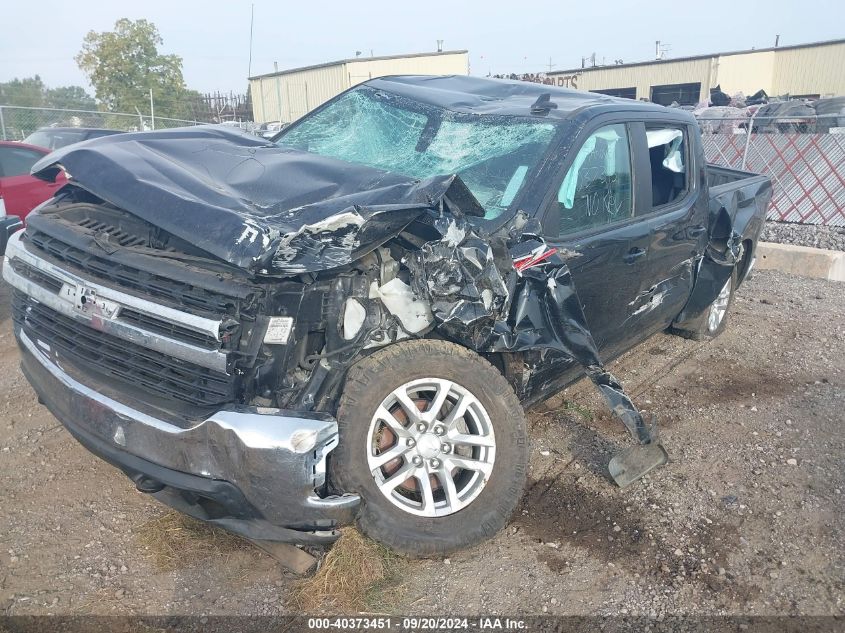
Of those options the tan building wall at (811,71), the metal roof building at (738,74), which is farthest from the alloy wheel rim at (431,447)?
the tan building wall at (811,71)

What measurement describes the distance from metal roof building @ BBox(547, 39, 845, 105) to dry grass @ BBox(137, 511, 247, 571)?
3349 centimetres

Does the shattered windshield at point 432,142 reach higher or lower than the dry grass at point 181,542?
higher

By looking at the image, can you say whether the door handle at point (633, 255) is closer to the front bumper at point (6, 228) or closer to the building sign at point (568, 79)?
the front bumper at point (6, 228)

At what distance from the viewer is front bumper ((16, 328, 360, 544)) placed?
2.39 m

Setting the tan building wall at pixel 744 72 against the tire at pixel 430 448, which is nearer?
the tire at pixel 430 448

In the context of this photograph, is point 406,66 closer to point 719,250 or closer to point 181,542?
point 719,250

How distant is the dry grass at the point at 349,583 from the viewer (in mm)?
2650

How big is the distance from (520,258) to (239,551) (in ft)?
5.89

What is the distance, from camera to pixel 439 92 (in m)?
4.33

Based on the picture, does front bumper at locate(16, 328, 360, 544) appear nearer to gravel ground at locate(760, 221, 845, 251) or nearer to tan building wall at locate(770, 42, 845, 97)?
gravel ground at locate(760, 221, 845, 251)

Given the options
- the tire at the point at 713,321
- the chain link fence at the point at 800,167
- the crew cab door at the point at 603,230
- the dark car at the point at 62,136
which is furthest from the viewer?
the dark car at the point at 62,136

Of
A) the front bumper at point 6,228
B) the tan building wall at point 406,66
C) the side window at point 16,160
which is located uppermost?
the tan building wall at point 406,66

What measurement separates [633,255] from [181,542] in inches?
110

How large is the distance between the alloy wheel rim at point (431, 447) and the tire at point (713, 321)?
129 inches
